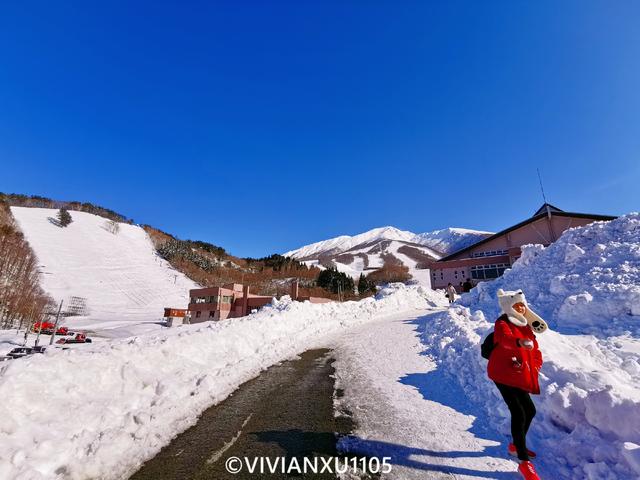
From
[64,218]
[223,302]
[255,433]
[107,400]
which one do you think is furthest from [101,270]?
[255,433]

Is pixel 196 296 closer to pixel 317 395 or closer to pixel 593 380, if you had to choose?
pixel 317 395

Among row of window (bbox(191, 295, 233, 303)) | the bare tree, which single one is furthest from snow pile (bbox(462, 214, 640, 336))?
the bare tree

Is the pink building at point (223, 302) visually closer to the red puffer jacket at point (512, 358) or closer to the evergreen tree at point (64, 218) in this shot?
the red puffer jacket at point (512, 358)

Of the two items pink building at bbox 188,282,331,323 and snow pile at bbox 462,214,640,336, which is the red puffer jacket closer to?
snow pile at bbox 462,214,640,336

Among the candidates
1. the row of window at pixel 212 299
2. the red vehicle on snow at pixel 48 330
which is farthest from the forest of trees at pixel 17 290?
the row of window at pixel 212 299

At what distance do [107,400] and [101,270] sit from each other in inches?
3592

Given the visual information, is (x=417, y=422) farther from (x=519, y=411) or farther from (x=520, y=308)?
(x=520, y=308)

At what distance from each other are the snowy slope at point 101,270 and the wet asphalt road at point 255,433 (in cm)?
5773

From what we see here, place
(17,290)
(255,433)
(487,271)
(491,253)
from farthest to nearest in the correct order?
1. (17,290)
2. (491,253)
3. (487,271)
4. (255,433)

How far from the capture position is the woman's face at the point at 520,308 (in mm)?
4051

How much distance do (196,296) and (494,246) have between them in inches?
1926

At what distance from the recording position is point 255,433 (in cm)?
445

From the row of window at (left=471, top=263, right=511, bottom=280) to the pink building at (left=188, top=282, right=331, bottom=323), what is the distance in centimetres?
2320

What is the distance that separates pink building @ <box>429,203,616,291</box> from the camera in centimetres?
3734
